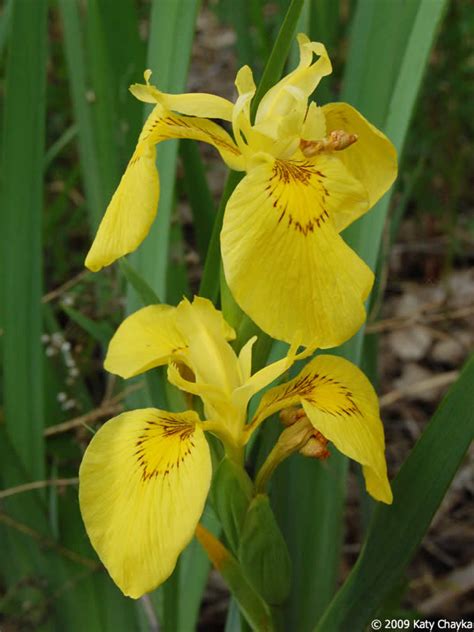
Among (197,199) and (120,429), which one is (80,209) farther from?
(120,429)

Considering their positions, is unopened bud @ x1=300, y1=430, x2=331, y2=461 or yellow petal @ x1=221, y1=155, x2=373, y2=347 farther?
unopened bud @ x1=300, y1=430, x2=331, y2=461

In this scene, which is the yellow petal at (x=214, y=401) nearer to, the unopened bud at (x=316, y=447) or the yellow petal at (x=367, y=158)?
the unopened bud at (x=316, y=447)

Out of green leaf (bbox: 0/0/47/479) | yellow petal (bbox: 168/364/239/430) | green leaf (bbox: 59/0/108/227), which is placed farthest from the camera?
green leaf (bbox: 59/0/108/227)

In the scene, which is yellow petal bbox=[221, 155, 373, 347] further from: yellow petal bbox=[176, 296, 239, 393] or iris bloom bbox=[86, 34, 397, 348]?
yellow petal bbox=[176, 296, 239, 393]

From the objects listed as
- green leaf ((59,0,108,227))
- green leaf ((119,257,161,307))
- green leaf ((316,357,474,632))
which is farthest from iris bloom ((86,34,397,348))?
green leaf ((59,0,108,227))

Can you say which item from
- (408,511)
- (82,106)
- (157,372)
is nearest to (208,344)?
(157,372)

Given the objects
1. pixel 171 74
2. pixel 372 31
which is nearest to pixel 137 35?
pixel 171 74

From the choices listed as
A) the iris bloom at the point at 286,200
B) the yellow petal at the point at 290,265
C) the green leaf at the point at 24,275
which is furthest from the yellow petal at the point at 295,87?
Result: the green leaf at the point at 24,275
